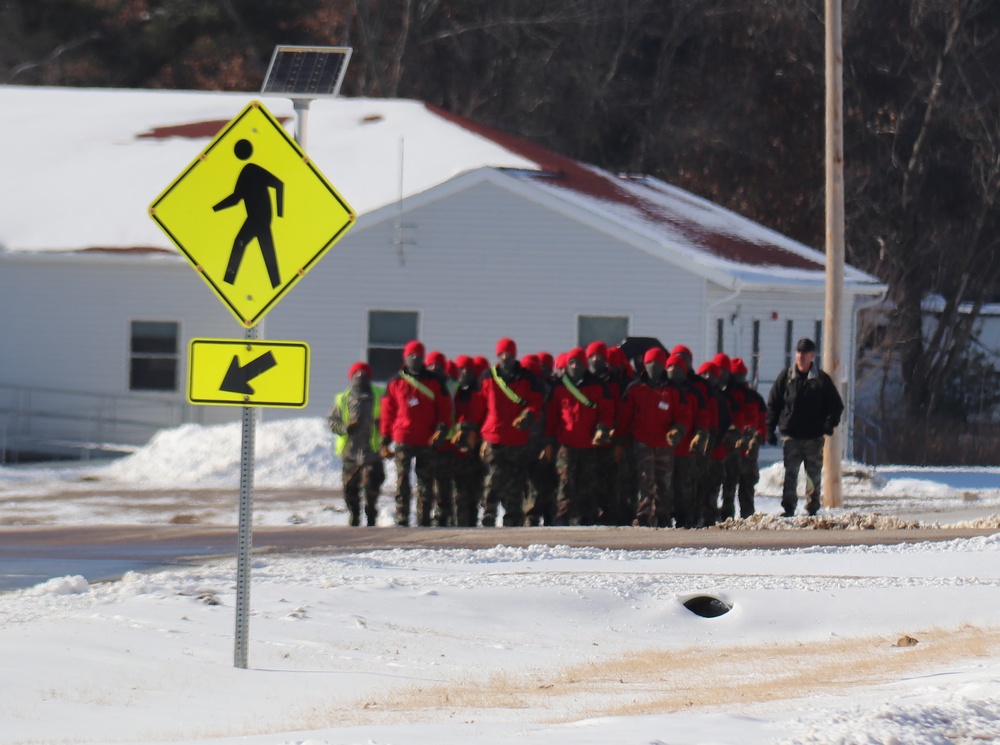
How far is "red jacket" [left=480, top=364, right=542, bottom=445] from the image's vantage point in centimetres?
1555

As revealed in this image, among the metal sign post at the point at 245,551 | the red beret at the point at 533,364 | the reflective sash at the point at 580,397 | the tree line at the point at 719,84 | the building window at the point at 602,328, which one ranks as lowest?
the metal sign post at the point at 245,551

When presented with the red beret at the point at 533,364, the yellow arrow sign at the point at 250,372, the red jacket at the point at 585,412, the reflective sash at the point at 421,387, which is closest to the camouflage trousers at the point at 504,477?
the red jacket at the point at 585,412

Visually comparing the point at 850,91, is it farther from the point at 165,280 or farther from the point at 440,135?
the point at 165,280

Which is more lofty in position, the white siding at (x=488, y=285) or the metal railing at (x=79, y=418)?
the white siding at (x=488, y=285)

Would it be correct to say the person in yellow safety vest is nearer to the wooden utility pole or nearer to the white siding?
the wooden utility pole

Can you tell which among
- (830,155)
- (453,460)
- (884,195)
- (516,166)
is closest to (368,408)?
(453,460)

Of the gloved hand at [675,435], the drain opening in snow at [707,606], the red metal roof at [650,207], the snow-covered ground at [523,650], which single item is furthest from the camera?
the red metal roof at [650,207]

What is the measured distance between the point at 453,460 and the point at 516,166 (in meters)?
12.2

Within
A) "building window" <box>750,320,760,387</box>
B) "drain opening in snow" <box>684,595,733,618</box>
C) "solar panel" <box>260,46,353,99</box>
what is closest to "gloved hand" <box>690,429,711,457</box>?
"drain opening in snow" <box>684,595,733,618</box>

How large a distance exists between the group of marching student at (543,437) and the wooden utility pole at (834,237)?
105 inches

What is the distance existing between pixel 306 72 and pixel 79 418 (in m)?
7.14

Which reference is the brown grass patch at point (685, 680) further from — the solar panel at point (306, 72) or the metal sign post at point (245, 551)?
the solar panel at point (306, 72)

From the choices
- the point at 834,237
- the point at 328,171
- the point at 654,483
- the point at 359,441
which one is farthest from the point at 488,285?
the point at 654,483

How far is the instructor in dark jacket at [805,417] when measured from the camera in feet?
54.2
